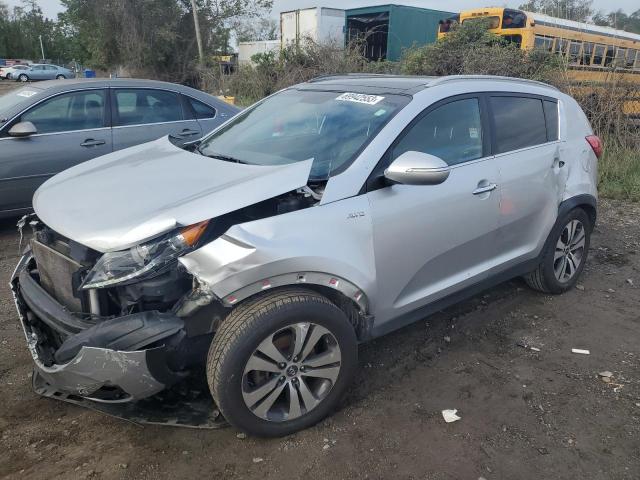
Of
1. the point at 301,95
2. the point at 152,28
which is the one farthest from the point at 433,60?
the point at 152,28

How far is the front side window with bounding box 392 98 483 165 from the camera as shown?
9.96ft

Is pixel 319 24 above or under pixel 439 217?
above

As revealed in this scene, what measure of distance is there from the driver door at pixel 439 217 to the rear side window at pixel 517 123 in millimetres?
155

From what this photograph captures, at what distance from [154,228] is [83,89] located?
4009mm

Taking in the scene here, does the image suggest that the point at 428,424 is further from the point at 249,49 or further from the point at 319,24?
the point at 249,49

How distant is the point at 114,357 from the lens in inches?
88.0

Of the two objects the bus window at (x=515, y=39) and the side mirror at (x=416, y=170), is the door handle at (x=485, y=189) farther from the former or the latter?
the bus window at (x=515, y=39)

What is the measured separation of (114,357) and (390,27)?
19.1 meters

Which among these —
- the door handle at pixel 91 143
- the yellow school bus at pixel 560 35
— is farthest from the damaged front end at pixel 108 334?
the yellow school bus at pixel 560 35

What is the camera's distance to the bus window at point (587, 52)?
35.2ft

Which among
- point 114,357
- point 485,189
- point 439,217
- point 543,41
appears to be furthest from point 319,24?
point 114,357

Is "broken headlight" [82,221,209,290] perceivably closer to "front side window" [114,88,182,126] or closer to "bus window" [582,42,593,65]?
"front side window" [114,88,182,126]

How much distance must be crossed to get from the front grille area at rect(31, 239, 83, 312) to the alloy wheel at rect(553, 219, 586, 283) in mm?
3449

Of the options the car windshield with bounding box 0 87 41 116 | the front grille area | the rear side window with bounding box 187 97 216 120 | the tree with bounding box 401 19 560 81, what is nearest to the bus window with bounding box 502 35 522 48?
the tree with bounding box 401 19 560 81
